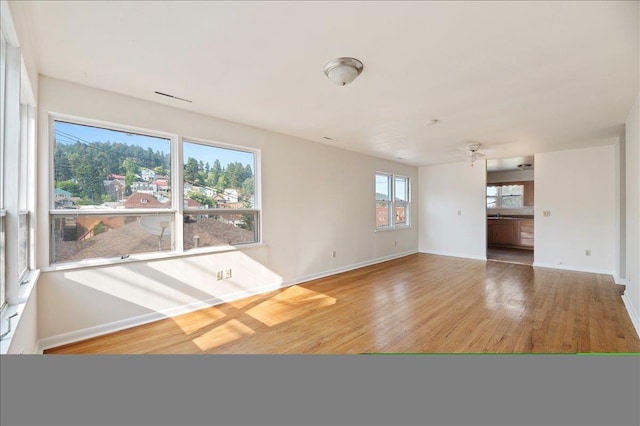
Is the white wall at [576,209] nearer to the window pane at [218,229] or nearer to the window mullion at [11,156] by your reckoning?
the window pane at [218,229]

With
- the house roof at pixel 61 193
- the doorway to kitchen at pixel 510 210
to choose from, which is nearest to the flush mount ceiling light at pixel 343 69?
the house roof at pixel 61 193

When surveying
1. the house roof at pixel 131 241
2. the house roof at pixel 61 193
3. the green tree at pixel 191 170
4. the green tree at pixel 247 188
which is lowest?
the house roof at pixel 131 241

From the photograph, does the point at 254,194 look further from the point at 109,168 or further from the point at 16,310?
the point at 16,310

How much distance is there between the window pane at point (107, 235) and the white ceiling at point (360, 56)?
4.18 ft

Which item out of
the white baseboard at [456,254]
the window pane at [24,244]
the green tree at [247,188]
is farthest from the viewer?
the white baseboard at [456,254]

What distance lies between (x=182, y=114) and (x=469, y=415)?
365cm

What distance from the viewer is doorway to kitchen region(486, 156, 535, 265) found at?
7590 mm

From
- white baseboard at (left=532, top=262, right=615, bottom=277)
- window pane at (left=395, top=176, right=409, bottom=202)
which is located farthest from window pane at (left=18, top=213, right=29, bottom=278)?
white baseboard at (left=532, top=262, right=615, bottom=277)

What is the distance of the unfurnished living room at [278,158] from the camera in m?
1.71

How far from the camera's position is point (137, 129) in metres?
2.91

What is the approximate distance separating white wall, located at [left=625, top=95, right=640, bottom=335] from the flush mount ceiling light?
291 cm

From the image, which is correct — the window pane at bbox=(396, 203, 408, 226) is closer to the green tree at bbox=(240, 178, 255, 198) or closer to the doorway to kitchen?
the doorway to kitchen

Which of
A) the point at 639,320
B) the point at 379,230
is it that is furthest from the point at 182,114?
the point at 639,320

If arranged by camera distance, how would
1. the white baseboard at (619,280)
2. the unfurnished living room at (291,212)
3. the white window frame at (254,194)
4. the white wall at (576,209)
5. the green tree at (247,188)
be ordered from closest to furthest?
the unfurnished living room at (291,212), the white window frame at (254,194), the green tree at (247,188), the white baseboard at (619,280), the white wall at (576,209)
